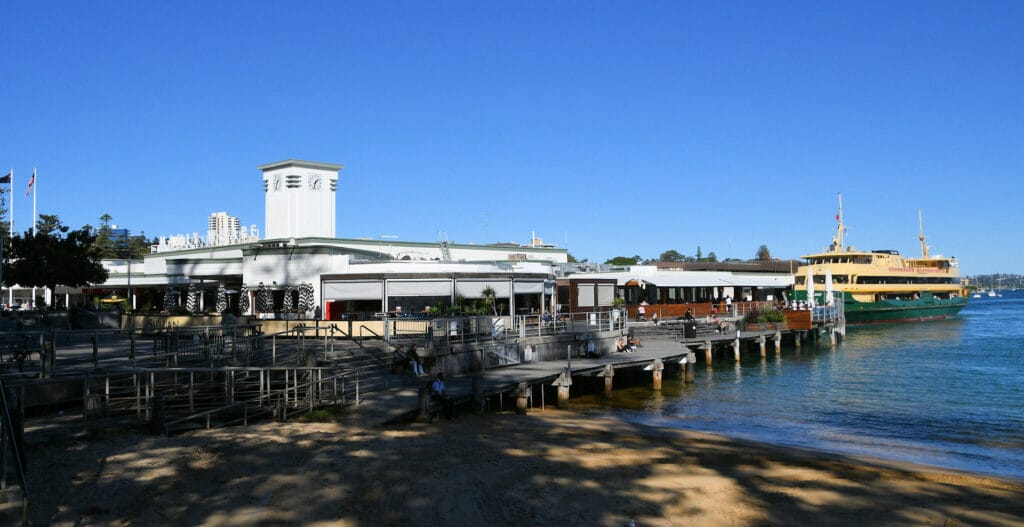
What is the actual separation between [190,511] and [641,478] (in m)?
7.80

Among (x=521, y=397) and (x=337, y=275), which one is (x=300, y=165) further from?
(x=521, y=397)

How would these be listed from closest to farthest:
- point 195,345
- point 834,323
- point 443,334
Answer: point 195,345 < point 443,334 < point 834,323

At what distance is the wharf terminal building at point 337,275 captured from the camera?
34.7 m

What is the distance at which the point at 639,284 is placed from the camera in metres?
47.6

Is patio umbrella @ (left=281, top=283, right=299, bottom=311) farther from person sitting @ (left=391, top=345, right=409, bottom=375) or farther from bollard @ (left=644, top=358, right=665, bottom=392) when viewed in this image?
bollard @ (left=644, top=358, right=665, bottom=392)

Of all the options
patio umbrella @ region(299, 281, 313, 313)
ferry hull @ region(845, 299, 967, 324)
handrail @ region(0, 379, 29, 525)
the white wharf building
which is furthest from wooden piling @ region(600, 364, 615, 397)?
ferry hull @ region(845, 299, 967, 324)

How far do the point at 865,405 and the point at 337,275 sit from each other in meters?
23.4

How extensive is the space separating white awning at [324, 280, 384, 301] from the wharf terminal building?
1.9 inches

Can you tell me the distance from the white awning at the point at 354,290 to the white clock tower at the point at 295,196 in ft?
39.9

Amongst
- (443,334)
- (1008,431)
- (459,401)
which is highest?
(443,334)

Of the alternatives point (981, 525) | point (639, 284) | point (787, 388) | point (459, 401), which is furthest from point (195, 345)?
point (639, 284)

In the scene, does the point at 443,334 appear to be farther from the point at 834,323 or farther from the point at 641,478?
the point at 834,323

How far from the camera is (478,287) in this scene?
34969mm

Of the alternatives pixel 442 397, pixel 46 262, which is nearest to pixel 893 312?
pixel 442 397
